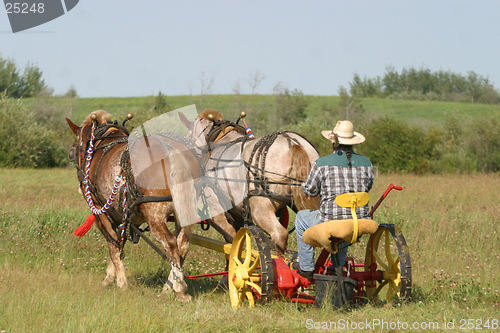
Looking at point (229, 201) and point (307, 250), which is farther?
point (229, 201)

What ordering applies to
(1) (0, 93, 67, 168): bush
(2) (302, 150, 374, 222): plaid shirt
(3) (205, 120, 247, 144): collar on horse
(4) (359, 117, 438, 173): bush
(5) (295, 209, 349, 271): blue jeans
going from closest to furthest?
(2) (302, 150, 374, 222): plaid shirt, (5) (295, 209, 349, 271): blue jeans, (3) (205, 120, 247, 144): collar on horse, (4) (359, 117, 438, 173): bush, (1) (0, 93, 67, 168): bush

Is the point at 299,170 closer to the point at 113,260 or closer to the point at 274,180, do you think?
the point at 274,180

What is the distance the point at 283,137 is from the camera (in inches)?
213

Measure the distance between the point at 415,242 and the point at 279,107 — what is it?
132ft

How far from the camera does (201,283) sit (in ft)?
20.7

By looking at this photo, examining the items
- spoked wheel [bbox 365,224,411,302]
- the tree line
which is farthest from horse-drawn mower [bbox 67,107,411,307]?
the tree line

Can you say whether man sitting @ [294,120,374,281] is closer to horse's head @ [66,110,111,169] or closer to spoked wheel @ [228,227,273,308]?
spoked wheel @ [228,227,273,308]

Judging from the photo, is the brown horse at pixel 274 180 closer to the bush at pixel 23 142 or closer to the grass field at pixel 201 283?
the grass field at pixel 201 283

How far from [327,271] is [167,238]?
174 centimetres

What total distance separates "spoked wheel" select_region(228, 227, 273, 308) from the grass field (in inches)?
7.8

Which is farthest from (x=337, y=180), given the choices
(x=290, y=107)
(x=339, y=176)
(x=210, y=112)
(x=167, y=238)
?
(x=290, y=107)

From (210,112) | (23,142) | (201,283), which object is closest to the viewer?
(201,283)

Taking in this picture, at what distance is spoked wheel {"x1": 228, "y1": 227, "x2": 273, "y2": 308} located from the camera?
13.1 ft

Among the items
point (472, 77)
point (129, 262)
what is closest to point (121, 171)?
point (129, 262)
